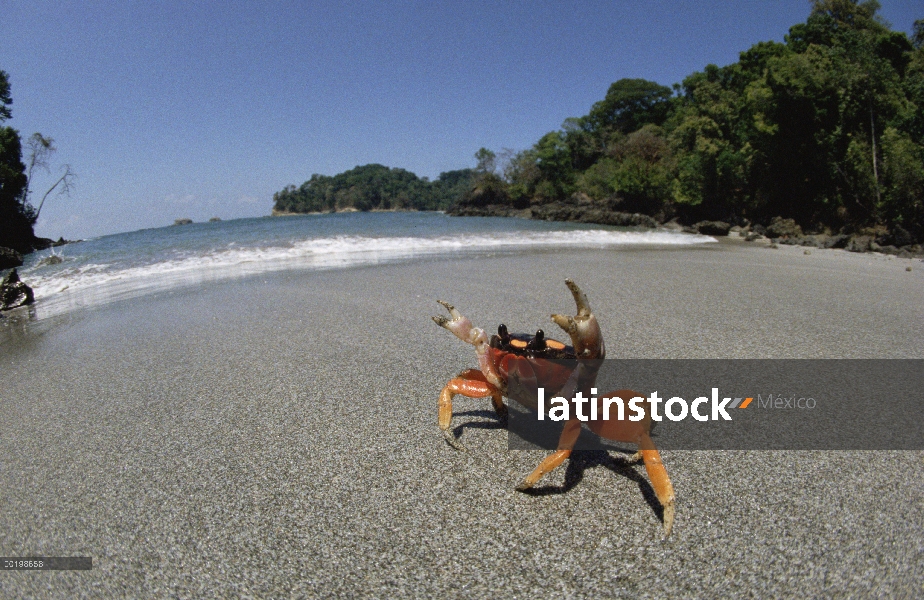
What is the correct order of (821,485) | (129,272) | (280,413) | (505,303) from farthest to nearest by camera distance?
(129,272), (505,303), (280,413), (821,485)

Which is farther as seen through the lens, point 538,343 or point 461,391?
point 461,391

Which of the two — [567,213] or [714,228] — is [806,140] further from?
[567,213]

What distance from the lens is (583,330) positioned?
1.78m

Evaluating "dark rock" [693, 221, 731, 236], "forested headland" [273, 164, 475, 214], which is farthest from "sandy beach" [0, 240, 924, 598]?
"forested headland" [273, 164, 475, 214]

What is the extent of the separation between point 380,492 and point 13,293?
8832 mm

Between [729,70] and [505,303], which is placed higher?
[729,70]

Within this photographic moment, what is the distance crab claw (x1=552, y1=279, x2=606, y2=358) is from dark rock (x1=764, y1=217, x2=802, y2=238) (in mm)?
23885

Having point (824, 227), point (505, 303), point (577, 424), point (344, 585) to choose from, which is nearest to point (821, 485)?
point (577, 424)

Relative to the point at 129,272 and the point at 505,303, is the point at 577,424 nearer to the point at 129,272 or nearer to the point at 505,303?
the point at 505,303

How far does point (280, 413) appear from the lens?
126 inches

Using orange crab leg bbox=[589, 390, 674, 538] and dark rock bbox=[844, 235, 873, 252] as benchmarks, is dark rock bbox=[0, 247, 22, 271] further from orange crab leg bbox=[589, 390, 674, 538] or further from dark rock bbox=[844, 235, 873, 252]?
dark rock bbox=[844, 235, 873, 252]

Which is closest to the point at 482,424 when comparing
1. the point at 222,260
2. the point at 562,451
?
the point at 562,451

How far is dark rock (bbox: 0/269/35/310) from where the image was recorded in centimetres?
763

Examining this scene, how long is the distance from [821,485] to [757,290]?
5.25 m
